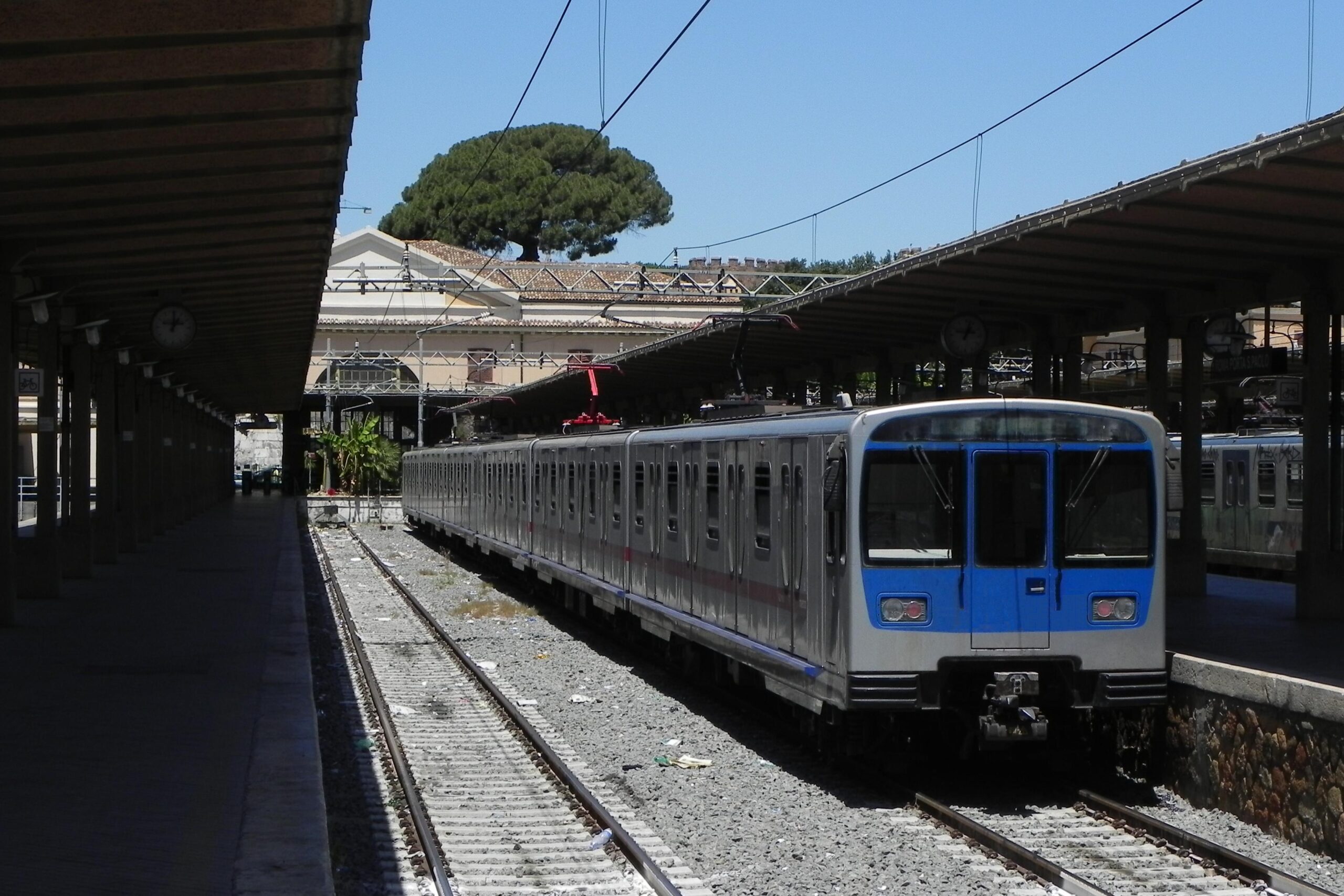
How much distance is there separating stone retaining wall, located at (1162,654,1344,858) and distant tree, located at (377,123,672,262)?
77941 millimetres

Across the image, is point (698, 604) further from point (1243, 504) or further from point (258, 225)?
point (1243, 504)

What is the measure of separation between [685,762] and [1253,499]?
1624cm

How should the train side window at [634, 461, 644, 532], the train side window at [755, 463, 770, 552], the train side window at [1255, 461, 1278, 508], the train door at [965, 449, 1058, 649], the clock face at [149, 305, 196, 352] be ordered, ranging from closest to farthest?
the train door at [965, 449, 1058, 649]
the train side window at [755, 463, 770, 552]
the train side window at [634, 461, 644, 532]
the clock face at [149, 305, 196, 352]
the train side window at [1255, 461, 1278, 508]

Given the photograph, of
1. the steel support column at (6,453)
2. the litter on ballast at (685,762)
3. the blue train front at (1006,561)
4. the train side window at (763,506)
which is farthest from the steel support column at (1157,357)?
the steel support column at (6,453)

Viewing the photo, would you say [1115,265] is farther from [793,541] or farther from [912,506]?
[912,506]

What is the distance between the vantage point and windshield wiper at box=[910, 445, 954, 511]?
10.0 meters

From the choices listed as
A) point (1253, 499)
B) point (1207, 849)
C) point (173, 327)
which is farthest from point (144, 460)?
point (1207, 849)

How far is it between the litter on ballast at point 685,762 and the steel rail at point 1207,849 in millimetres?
2575

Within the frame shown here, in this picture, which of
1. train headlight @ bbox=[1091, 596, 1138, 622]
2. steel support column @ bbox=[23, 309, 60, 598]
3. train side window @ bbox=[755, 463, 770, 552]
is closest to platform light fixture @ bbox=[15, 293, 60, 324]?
steel support column @ bbox=[23, 309, 60, 598]

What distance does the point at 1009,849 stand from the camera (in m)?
8.55

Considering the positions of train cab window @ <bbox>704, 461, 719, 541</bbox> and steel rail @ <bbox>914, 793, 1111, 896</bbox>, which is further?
train cab window @ <bbox>704, 461, 719, 541</bbox>

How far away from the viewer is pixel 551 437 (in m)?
22.4

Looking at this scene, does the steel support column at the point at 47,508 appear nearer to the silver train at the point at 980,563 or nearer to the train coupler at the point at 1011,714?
the silver train at the point at 980,563

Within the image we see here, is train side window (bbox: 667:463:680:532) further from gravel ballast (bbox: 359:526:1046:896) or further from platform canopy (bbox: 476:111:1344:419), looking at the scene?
platform canopy (bbox: 476:111:1344:419)
